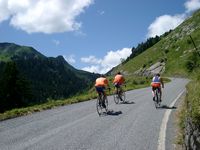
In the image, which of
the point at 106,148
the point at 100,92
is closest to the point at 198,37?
the point at 100,92

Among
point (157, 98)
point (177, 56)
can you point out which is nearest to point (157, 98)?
point (157, 98)

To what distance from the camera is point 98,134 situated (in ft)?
41.6

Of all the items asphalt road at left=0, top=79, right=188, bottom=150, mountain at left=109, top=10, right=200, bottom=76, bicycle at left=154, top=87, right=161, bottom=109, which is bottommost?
asphalt road at left=0, top=79, right=188, bottom=150

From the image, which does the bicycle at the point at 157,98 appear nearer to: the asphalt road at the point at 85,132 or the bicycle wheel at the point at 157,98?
the bicycle wheel at the point at 157,98

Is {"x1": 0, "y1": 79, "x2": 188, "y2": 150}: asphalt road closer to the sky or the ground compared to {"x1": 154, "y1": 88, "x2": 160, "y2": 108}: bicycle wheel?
closer to the ground

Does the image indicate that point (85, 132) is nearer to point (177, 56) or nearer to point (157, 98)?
point (157, 98)

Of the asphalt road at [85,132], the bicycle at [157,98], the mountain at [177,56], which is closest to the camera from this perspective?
the asphalt road at [85,132]

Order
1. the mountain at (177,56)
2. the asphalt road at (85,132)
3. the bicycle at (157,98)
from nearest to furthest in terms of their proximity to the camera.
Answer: the asphalt road at (85,132) < the bicycle at (157,98) < the mountain at (177,56)

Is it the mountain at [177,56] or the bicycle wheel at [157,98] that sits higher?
the mountain at [177,56]

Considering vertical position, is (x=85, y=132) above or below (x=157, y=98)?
below

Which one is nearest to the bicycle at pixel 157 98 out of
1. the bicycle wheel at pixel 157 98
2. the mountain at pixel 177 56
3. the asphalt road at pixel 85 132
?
the bicycle wheel at pixel 157 98

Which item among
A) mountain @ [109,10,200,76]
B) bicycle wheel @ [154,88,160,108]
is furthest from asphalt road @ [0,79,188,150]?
mountain @ [109,10,200,76]

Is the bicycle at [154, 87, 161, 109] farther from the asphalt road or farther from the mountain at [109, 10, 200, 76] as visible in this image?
the mountain at [109, 10, 200, 76]

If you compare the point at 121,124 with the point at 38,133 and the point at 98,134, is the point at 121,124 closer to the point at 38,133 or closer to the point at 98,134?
the point at 98,134
